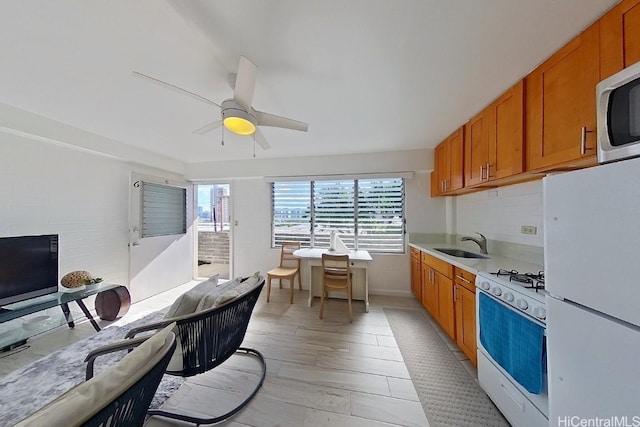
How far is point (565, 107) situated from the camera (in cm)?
135

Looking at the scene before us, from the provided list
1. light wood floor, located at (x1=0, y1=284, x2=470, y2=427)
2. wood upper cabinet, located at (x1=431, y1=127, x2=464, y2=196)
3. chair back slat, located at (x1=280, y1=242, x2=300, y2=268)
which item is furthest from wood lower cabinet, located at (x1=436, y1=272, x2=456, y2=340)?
chair back slat, located at (x1=280, y1=242, x2=300, y2=268)

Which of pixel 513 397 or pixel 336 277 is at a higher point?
pixel 336 277

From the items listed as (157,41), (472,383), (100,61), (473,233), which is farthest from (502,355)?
(100,61)

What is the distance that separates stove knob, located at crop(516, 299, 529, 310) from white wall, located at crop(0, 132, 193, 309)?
4.45 metres

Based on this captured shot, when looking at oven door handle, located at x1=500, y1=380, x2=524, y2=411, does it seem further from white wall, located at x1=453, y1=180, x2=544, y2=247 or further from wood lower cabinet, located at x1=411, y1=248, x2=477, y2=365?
white wall, located at x1=453, y1=180, x2=544, y2=247

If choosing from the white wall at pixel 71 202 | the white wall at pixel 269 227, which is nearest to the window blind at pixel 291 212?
the white wall at pixel 269 227

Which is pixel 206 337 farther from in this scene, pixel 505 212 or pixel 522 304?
pixel 505 212

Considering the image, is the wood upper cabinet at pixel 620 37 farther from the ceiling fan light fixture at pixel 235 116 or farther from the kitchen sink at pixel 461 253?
the ceiling fan light fixture at pixel 235 116

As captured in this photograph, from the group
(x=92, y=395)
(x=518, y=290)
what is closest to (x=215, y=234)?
(x=92, y=395)

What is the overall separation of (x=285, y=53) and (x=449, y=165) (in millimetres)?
2470

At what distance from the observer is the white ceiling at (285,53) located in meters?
1.12

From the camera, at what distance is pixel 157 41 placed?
1.32 metres

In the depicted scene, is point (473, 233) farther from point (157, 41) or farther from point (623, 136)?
point (157, 41)

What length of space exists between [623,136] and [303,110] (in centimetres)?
201
